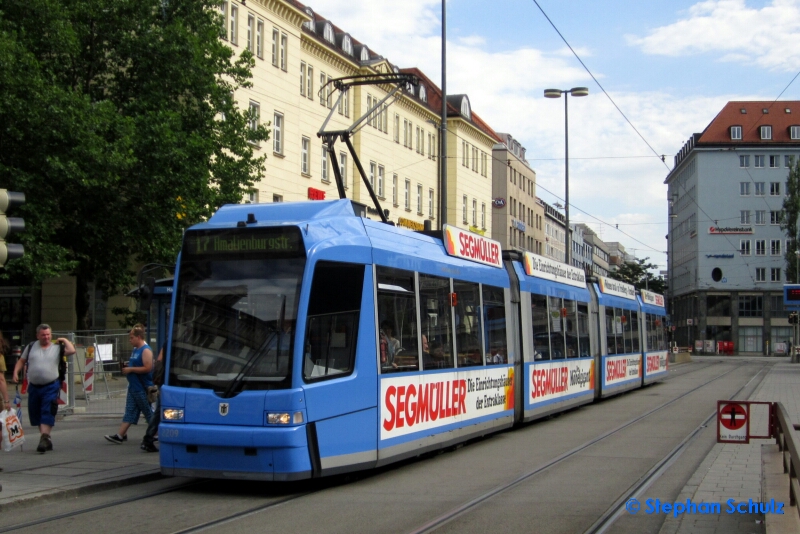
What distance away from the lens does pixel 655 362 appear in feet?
105

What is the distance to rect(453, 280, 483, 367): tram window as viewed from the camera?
13.6 m

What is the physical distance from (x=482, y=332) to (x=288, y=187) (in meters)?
31.0

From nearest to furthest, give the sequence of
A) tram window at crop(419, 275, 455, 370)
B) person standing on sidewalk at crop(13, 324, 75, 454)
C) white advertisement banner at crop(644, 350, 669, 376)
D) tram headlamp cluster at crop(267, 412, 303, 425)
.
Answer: tram headlamp cluster at crop(267, 412, 303, 425), tram window at crop(419, 275, 455, 370), person standing on sidewalk at crop(13, 324, 75, 454), white advertisement banner at crop(644, 350, 669, 376)

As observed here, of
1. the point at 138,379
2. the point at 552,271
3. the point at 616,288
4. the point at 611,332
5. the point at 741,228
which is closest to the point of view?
the point at 138,379

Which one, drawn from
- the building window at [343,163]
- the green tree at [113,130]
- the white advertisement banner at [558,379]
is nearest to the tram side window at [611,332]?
the white advertisement banner at [558,379]

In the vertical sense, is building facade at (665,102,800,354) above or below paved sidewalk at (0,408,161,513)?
above

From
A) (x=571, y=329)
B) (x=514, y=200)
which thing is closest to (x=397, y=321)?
(x=571, y=329)

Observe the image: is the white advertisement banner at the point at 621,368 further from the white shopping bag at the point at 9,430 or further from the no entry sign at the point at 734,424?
the white shopping bag at the point at 9,430

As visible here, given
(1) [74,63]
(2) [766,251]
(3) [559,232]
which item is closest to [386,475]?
(1) [74,63]

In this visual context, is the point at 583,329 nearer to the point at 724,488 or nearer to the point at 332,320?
the point at 724,488

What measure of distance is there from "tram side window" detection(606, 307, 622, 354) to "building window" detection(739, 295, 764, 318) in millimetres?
77853

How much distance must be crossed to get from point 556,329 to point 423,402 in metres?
7.55

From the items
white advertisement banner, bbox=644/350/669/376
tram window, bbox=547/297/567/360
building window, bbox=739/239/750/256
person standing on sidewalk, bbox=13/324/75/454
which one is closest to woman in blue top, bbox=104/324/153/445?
person standing on sidewalk, bbox=13/324/75/454

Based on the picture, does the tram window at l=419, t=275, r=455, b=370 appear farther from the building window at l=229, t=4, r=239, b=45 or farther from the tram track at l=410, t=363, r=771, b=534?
the building window at l=229, t=4, r=239, b=45
